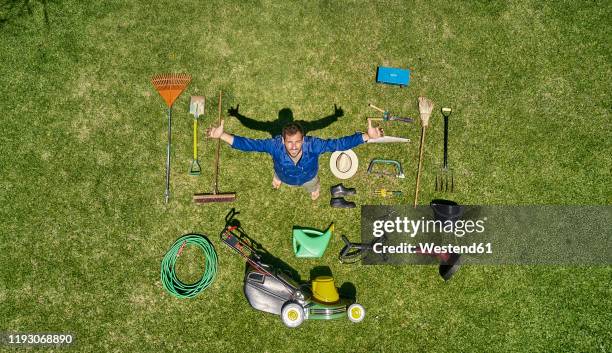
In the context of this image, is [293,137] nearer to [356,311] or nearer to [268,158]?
[268,158]

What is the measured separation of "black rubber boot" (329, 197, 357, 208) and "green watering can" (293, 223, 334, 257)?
55 centimetres

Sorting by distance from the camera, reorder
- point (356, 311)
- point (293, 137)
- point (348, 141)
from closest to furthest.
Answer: point (293, 137), point (348, 141), point (356, 311)

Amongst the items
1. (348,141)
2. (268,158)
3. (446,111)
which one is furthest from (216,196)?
(446,111)

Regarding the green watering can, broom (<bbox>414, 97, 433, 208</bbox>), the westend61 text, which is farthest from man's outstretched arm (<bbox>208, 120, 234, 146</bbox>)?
broom (<bbox>414, 97, 433, 208</bbox>)

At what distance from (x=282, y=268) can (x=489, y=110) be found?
5.58m

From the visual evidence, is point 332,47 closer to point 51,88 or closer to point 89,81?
point 89,81

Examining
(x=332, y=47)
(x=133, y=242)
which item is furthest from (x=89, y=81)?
(x=332, y=47)

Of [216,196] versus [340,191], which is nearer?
[216,196]

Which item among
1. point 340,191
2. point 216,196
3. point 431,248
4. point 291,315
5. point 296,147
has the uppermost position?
point 296,147

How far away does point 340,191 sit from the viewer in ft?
26.6

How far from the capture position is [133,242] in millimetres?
8055

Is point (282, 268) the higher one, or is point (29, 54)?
point (29, 54)

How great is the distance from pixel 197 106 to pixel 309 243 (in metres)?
3.64

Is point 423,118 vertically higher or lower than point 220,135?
higher
